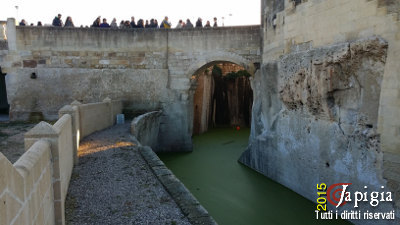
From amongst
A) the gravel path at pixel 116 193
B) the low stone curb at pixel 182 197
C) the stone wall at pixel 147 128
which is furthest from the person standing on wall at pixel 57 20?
the low stone curb at pixel 182 197

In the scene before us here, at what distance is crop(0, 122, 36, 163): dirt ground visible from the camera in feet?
20.4

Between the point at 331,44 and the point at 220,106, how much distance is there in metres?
14.0

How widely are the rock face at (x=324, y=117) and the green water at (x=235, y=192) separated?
415 mm

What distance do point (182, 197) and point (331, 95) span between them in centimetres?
379

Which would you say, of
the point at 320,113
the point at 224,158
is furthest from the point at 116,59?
the point at 320,113

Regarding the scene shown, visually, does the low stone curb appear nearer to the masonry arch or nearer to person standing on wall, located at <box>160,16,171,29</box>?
person standing on wall, located at <box>160,16,171,29</box>

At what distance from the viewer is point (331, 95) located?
646 centimetres

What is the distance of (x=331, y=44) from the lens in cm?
630

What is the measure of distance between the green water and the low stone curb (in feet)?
5.97

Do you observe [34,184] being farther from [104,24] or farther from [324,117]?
[104,24]

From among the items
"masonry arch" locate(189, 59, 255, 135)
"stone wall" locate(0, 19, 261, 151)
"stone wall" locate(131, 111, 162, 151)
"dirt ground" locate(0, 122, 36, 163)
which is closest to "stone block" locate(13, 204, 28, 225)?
"dirt ground" locate(0, 122, 36, 163)

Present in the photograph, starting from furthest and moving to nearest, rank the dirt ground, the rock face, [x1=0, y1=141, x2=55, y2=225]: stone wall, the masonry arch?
the masonry arch < the dirt ground < the rock face < [x1=0, y1=141, x2=55, y2=225]: stone wall

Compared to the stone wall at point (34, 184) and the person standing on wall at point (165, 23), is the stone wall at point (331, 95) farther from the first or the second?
the person standing on wall at point (165, 23)

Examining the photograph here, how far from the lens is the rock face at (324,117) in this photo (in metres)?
5.45
